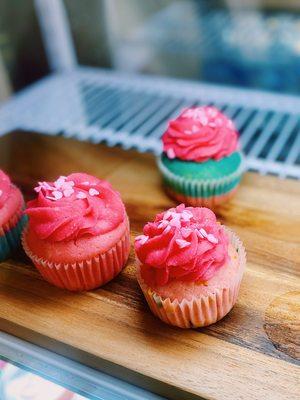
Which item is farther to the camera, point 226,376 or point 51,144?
point 51,144

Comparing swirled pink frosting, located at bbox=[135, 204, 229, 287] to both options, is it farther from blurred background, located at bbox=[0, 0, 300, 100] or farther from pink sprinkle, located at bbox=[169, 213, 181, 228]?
blurred background, located at bbox=[0, 0, 300, 100]

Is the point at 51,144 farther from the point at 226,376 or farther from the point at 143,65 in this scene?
the point at 226,376

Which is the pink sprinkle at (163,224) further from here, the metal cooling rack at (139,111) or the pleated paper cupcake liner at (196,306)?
the metal cooling rack at (139,111)

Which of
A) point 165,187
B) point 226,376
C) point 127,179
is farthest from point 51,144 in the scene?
point 226,376

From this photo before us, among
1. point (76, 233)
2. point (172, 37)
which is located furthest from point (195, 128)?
point (172, 37)

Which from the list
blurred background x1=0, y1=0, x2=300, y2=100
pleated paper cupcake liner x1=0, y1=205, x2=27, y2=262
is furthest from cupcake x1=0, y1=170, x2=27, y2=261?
blurred background x1=0, y1=0, x2=300, y2=100
